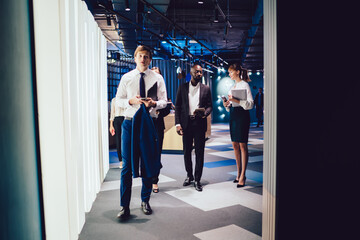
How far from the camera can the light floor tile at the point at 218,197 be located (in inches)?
133

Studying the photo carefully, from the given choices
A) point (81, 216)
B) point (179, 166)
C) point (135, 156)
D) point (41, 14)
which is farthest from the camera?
point (179, 166)

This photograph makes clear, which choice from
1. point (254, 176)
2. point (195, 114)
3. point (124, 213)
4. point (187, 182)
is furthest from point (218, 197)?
point (254, 176)

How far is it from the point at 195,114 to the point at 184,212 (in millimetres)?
1379

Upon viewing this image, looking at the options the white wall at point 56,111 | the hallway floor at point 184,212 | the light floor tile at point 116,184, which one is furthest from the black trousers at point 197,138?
the white wall at point 56,111

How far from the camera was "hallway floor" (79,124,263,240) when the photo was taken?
2.60 meters

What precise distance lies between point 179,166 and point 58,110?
3959 millimetres

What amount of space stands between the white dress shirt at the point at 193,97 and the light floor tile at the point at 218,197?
112 cm

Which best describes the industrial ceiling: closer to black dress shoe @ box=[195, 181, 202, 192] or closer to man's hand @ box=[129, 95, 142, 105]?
man's hand @ box=[129, 95, 142, 105]

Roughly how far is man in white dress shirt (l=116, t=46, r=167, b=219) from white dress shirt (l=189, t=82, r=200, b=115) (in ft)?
2.88

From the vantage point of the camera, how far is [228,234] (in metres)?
2.59
